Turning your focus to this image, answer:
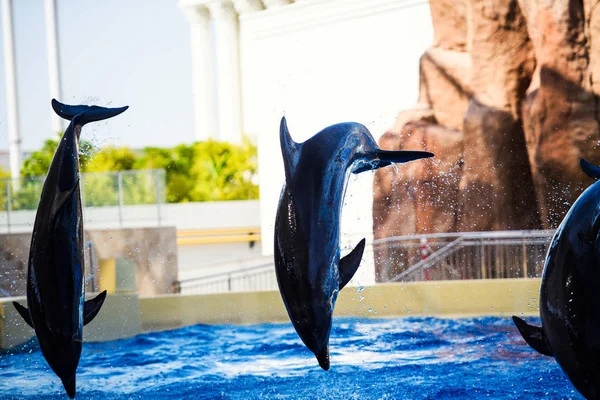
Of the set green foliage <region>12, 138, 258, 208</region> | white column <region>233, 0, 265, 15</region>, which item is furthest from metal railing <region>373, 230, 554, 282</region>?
white column <region>233, 0, 265, 15</region>

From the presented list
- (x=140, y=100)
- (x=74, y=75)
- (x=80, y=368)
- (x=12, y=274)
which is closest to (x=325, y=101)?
(x=12, y=274)

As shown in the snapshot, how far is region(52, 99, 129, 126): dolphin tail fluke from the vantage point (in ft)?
14.7

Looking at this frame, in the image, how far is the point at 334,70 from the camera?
63.3ft

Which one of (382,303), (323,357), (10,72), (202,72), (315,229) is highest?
(202,72)

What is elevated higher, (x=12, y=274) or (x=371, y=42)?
(x=371, y=42)

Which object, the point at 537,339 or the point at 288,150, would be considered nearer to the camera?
the point at 537,339

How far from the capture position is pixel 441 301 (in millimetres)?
10922

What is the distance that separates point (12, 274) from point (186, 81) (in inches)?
1173

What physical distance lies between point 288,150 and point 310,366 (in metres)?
4.43

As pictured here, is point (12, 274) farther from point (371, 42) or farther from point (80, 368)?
point (371, 42)

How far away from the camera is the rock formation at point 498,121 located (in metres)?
15.5

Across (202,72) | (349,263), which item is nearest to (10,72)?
(202,72)

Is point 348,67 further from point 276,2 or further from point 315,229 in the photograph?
point 315,229

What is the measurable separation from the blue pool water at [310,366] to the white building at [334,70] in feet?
21.9
